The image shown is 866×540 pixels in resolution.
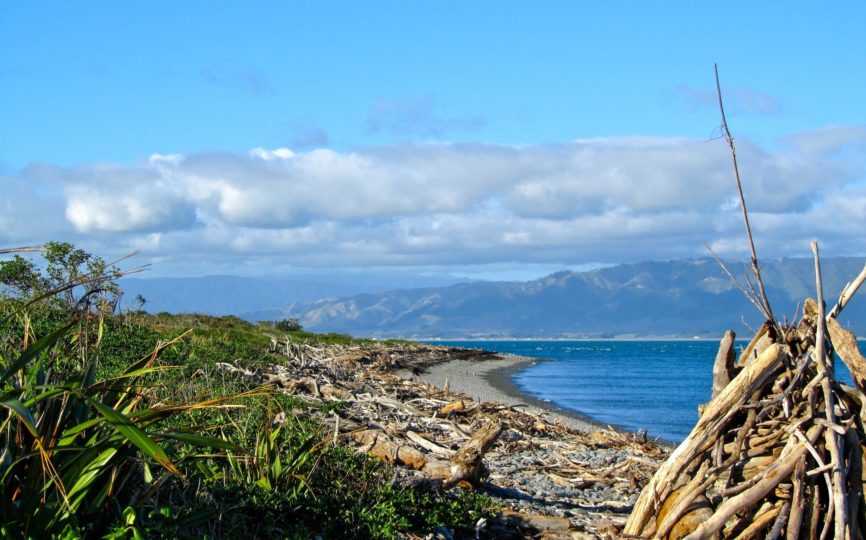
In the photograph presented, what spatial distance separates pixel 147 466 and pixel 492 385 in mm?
39778

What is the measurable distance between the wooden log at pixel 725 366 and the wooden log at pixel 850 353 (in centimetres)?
101

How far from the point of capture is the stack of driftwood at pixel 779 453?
762 centimetres

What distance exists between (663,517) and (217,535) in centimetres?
424

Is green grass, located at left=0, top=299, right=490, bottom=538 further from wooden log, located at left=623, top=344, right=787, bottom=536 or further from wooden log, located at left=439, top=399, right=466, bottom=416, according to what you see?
wooden log, located at left=439, top=399, right=466, bottom=416

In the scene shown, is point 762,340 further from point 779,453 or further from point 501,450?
point 501,450

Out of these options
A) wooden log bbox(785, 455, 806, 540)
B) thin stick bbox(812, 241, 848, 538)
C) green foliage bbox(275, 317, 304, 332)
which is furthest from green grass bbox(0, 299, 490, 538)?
green foliage bbox(275, 317, 304, 332)

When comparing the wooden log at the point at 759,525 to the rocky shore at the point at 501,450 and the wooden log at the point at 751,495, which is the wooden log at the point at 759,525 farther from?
the rocky shore at the point at 501,450

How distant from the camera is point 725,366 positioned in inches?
346

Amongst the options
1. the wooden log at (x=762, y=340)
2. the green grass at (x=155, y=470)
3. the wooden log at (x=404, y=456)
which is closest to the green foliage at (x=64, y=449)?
the green grass at (x=155, y=470)

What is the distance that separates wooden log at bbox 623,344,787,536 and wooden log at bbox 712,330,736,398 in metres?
0.43

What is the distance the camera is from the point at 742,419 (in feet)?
27.5

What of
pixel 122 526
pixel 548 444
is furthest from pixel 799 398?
pixel 548 444

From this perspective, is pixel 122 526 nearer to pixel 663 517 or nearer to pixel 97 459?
pixel 97 459

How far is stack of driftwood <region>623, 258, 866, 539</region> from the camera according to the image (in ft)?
25.0
